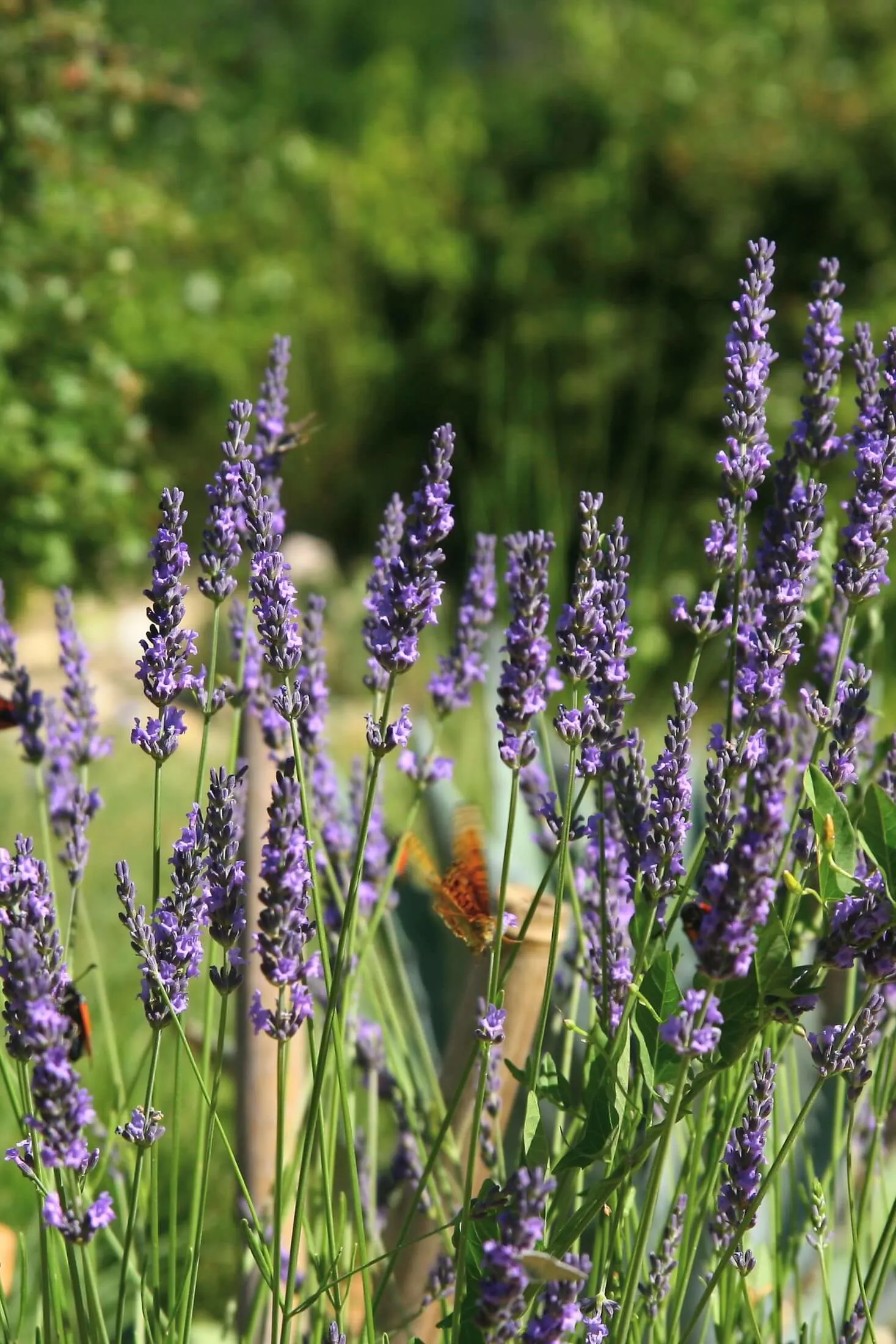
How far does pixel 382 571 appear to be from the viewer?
4.60ft

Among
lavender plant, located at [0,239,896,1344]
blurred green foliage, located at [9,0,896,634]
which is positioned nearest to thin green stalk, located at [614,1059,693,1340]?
lavender plant, located at [0,239,896,1344]

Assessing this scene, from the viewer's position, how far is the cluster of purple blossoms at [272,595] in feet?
3.36

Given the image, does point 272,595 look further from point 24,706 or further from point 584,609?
point 24,706

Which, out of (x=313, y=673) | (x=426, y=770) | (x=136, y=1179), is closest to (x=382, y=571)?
(x=313, y=673)

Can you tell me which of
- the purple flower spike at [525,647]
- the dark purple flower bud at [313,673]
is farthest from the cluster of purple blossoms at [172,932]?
the dark purple flower bud at [313,673]

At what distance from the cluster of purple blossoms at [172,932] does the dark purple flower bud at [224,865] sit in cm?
2

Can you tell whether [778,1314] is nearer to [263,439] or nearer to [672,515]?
[263,439]

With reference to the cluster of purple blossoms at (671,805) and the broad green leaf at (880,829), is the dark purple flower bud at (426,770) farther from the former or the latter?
the broad green leaf at (880,829)

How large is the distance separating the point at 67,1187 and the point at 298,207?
26.0 feet

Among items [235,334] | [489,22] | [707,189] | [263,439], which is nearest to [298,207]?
[235,334]

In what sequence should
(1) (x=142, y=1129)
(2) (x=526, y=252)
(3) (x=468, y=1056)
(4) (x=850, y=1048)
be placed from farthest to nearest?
(2) (x=526, y=252) → (3) (x=468, y=1056) → (4) (x=850, y=1048) → (1) (x=142, y=1129)

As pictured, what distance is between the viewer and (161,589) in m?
1.06

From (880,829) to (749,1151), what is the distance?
0.32 m

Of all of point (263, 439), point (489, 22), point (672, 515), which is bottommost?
point (263, 439)
